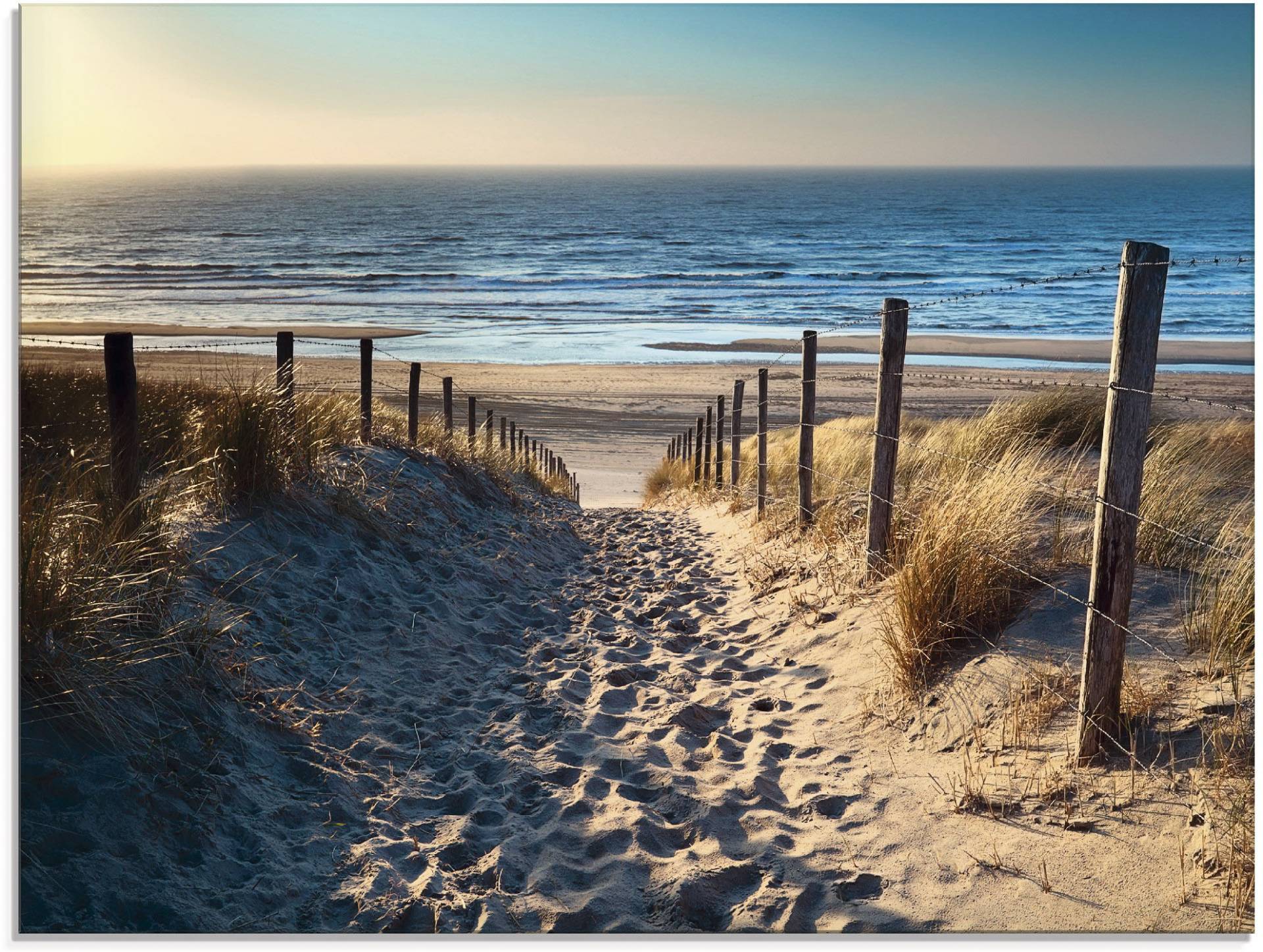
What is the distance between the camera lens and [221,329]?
2956 centimetres

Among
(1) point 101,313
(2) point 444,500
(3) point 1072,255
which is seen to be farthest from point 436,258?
(2) point 444,500

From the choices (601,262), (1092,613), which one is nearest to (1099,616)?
(1092,613)

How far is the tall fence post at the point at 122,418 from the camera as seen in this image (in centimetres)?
422

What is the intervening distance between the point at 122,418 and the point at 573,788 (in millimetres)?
2822

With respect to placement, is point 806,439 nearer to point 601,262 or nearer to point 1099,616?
point 1099,616

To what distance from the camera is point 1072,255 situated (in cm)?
5288

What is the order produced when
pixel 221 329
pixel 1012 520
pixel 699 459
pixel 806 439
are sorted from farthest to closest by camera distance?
pixel 221 329, pixel 699 459, pixel 806 439, pixel 1012 520

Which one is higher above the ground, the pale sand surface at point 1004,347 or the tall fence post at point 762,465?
the pale sand surface at point 1004,347

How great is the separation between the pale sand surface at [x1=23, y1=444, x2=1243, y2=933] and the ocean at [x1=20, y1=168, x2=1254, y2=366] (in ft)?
8.30

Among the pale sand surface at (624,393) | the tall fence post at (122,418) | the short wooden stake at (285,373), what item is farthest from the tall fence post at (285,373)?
the pale sand surface at (624,393)

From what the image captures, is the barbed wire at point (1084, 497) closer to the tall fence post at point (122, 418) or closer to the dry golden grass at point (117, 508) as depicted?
the dry golden grass at point (117, 508)

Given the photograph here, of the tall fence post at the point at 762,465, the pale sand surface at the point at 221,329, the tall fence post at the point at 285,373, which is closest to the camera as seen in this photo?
the tall fence post at the point at 285,373

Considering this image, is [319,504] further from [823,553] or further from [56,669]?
[823,553]

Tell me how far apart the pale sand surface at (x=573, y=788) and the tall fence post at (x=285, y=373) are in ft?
2.75
